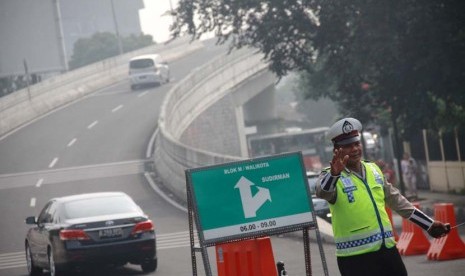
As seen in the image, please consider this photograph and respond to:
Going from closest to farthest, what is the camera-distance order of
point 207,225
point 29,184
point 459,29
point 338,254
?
point 338,254 → point 207,225 → point 459,29 → point 29,184

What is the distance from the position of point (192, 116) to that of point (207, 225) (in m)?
51.7

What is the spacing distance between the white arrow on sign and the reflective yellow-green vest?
256 centimetres

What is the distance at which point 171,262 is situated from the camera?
2072cm

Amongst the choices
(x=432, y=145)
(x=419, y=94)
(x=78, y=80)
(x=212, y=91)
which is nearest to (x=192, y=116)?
(x=212, y=91)

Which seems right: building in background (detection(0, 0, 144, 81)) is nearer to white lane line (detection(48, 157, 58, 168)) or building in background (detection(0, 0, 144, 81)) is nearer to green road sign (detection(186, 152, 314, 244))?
white lane line (detection(48, 157, 58, 168))

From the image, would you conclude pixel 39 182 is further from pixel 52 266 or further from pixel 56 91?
pixel 56 91

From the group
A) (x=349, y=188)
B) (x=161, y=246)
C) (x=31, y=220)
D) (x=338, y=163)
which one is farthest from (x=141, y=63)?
(x=338, y=163)

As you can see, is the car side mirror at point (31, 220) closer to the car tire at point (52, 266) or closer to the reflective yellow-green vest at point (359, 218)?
the car tire at point (52, 266)

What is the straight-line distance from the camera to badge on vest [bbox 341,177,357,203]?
7.89 m

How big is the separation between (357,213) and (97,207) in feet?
37.1

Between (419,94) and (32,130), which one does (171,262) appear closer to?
(419,94)

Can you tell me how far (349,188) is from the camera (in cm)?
790

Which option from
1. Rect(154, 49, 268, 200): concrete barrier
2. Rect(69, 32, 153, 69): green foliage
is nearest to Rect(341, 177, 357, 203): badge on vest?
Rect(154, 49, 268, 200): concrete barrier

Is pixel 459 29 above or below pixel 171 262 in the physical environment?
above
